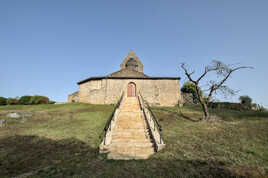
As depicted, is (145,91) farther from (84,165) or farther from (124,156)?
(84,165)

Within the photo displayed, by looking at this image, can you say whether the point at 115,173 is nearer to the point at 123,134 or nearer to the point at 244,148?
the point at 123,134


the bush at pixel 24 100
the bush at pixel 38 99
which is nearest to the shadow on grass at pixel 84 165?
the bush at pixel 38 99

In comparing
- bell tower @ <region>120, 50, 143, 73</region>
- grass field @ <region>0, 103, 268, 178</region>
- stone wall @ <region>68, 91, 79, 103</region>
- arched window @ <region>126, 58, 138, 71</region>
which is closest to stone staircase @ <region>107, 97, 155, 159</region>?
grass field @ <region>0, 103, 268, 178</region>

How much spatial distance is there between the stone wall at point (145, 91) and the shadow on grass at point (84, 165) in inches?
630

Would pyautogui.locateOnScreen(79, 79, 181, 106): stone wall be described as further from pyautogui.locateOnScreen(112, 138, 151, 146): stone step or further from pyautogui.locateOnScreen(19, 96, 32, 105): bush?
pyautogui.locateOnScreen(112, 138, 151, 146): stone step

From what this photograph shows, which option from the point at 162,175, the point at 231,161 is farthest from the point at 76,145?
the point at 231,161

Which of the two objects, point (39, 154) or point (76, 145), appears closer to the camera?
point (39, 154)

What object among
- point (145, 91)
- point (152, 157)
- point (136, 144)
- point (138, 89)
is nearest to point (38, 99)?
point (138, 89)

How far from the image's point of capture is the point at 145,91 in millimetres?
22859

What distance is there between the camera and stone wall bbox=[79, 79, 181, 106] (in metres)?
22.5

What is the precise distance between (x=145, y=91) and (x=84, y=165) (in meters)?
18.6

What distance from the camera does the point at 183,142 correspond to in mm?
6898

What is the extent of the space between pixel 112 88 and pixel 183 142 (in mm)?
17347

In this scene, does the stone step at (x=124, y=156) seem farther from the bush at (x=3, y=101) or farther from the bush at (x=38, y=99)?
the bush at (x=3, y=101)
